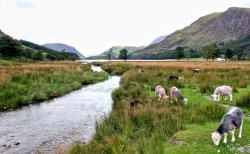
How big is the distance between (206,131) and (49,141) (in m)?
8.69

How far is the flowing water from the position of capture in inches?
598

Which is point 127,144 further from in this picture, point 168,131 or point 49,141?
point 49,141

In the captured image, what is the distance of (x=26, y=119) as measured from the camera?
824 inches

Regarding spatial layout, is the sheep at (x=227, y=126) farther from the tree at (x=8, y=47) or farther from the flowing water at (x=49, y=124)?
the tree at (x=8, y=47)

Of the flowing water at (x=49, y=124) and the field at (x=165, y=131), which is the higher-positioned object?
the field at (x=165, y=131)

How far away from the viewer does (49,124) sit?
778 inches

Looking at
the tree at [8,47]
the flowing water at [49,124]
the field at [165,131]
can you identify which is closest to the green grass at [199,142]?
the field at [165,131]

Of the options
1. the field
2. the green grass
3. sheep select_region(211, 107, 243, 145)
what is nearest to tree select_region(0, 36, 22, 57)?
the field

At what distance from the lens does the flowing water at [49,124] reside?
1519 centimetres

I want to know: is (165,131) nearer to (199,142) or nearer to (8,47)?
(199,142)

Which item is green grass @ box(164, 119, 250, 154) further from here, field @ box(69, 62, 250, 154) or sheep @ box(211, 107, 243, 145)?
sheep @ box(211, 107, 243, 145)

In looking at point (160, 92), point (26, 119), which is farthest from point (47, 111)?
point (160, 92)

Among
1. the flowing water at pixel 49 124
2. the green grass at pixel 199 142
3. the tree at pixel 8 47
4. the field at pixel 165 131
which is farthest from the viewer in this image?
the tree at pixel 8 47

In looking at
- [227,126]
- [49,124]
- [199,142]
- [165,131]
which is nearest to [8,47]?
[49,124]
